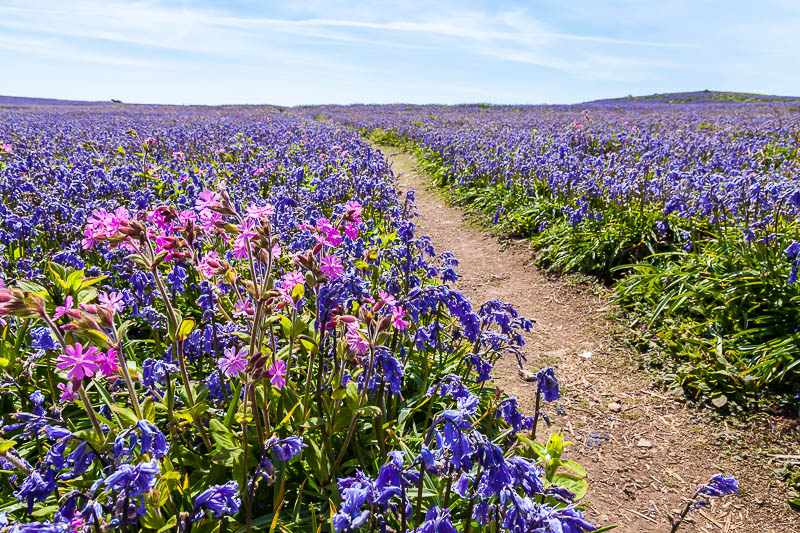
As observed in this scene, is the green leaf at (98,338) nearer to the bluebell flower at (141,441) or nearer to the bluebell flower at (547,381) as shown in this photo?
the bluebell flower at (141,441)

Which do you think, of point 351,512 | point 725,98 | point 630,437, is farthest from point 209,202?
point 725,98

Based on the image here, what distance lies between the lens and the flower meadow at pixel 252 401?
5.15ft

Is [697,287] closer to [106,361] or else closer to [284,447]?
[284,447]

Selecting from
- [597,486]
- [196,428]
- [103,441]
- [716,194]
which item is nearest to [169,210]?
[103,441]

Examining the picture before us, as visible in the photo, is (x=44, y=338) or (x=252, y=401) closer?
(x=252, y=401)

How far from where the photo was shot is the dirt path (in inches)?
122

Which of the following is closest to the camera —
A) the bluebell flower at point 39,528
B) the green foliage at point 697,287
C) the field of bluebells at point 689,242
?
the bluebell flower at point 39,528

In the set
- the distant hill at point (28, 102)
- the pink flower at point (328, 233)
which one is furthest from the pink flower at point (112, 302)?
the distant hill at point (28, 102)

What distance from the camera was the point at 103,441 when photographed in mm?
1792

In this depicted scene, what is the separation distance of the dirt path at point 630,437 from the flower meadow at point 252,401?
488mm

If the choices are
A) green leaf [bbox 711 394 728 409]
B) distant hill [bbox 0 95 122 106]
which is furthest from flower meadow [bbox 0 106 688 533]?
Answer: distant hill [bbox 0 95 122 106]

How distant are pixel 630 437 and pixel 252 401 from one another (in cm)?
320

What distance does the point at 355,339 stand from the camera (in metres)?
2.08

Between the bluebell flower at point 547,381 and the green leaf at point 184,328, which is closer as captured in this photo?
the green leaf at point 184,328
